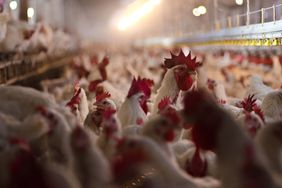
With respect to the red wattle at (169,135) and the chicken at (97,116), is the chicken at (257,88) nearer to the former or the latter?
the chicken at (97,116)

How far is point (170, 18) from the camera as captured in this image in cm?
1611

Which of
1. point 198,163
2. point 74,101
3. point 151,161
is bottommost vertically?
point 198,163

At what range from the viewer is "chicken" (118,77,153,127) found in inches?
145

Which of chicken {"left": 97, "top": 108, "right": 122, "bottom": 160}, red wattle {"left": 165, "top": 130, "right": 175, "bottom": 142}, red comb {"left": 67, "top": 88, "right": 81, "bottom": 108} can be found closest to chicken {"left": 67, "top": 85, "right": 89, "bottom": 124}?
red comb {"left": 67, "top": 88, "right": 81, "bottom": 108}

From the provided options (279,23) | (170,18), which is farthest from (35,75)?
(170,18)

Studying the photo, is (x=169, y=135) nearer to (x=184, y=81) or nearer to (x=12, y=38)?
(x=184, y=81)

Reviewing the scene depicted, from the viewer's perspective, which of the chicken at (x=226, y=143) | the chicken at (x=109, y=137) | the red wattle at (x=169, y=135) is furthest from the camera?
the chicken at (x=109, y=137)

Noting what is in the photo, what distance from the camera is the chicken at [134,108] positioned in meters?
3.68

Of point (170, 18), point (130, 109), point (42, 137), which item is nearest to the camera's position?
point (42, 137)

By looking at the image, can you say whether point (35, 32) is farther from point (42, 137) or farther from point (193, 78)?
point (42, 137)

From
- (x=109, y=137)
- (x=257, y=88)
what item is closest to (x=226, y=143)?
(x=109, y=137)

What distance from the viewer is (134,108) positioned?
3.77 meters

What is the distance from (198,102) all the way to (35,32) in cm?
651

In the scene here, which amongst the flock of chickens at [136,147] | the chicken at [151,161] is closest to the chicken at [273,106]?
the flock of chickens at [136,147]
